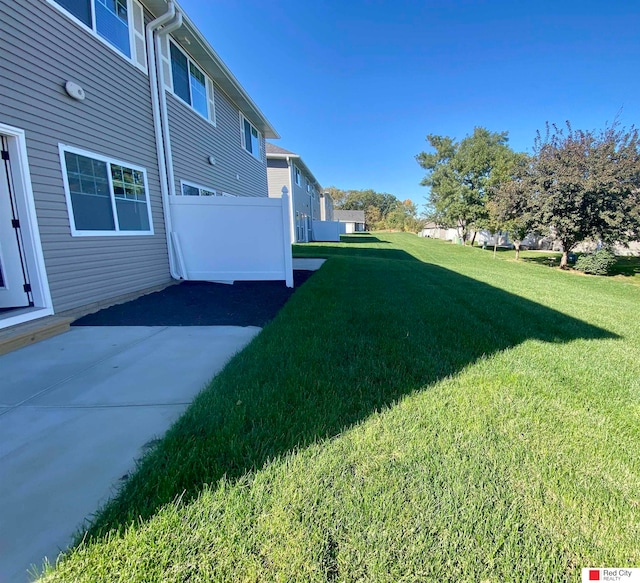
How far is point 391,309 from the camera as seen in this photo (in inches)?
211

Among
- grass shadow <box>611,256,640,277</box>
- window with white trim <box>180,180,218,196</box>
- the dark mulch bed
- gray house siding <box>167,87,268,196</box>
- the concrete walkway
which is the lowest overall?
grass shadow <box>611,256,640,277</box>

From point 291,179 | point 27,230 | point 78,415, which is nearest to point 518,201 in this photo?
point 291,179

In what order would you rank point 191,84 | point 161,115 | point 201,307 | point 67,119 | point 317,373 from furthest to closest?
point 191,84 → point 161,115 → point 201,307 → point 67,119 → point 317,373

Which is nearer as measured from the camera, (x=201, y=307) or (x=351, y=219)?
(x=201, y=307)

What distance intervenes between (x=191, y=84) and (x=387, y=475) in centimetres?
973

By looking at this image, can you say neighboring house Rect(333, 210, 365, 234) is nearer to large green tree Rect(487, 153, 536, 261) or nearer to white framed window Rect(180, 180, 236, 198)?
large green tree Rect(487, 153, 536, 261)

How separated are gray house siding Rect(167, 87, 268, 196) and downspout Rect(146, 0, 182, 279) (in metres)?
0.30

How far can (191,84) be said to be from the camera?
7992 mm

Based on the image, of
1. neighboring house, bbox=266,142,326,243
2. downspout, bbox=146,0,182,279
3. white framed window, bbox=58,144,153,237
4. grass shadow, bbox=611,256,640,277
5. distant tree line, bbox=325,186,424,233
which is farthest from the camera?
distant tree line, bbox=325,186,424,233

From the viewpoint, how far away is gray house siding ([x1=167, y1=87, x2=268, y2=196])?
296 inches

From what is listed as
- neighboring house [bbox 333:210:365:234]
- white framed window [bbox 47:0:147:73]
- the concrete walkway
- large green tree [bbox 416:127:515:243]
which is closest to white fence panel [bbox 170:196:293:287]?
white framed window [bbox 47:0:147:73]

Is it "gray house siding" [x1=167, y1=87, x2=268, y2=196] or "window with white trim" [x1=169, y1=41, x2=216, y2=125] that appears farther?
"gray house siding" [x1=167, y1=87, x2=268, y2=196]

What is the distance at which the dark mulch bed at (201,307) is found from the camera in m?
4.79

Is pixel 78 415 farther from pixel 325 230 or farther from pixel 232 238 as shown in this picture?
pixel 325 230
